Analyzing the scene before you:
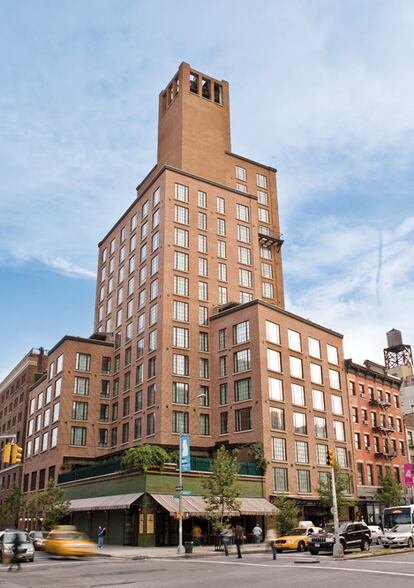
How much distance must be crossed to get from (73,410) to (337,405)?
1241 inches

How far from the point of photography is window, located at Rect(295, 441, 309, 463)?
190 feet

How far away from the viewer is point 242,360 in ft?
197

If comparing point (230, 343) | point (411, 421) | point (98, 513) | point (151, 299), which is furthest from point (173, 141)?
point (411, 421)

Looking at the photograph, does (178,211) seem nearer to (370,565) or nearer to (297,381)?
(297,381)

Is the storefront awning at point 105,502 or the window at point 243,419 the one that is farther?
the window at point 243,419

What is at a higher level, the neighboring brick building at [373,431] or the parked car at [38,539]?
the neighboring brick building at [373,431]

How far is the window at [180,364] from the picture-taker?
202 feet

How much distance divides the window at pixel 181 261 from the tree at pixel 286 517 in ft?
94.9

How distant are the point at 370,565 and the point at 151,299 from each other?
45787 millimetres

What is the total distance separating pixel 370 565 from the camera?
24562 mm

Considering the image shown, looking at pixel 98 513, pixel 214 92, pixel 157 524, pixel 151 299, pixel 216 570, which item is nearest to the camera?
pixel 216 570

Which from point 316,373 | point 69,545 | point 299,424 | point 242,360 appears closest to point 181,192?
point 242,360

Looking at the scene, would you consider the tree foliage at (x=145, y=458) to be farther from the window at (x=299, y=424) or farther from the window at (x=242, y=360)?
the window at (x=299, y=424)

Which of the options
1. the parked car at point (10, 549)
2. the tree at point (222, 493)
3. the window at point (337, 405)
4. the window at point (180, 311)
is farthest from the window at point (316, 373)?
the parked car at point (10, 549)
